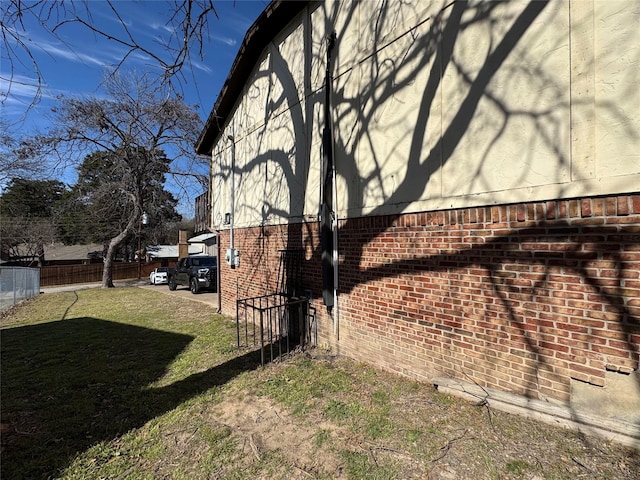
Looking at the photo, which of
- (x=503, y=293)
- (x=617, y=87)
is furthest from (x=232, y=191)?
(x=617, y=87)

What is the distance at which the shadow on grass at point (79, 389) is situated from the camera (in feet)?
10.6

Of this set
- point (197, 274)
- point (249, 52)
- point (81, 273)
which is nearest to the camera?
point (249, 52)

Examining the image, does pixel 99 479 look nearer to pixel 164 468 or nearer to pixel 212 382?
pixel 164 468

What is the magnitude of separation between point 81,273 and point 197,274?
68.1 feet

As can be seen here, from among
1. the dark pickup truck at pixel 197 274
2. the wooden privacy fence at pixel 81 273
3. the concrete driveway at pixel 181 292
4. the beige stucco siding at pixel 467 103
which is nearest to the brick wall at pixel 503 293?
the beige stucco siding at pixel 467 103

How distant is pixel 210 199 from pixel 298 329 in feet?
22.3

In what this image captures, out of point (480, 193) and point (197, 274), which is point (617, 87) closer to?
point (480, 193)

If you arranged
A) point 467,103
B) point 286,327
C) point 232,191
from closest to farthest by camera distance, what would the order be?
1. point 467,103
2. point 286,327
3. point 232,191

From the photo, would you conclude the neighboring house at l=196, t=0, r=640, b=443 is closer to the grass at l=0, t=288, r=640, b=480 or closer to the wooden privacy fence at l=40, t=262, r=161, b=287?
the grass at l=0, t=288, r=640, b=480

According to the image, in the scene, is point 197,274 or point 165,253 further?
point 165,253

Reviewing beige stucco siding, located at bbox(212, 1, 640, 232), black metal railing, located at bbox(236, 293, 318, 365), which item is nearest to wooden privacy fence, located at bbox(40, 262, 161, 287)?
black metal railing, located at bbox(236, 293, 318, 365)

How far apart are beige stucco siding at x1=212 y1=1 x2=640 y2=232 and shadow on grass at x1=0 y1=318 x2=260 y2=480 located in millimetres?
3490

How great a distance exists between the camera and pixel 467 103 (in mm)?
3510

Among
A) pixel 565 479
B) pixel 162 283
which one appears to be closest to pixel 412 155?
pixel 565 479
